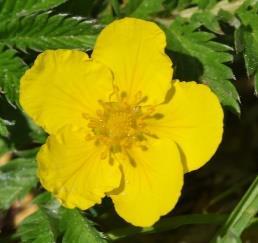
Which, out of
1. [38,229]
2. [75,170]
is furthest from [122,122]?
[38,229]

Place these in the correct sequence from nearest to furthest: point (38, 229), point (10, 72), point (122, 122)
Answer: point (122, 122)
point (10, 72)
point (38, 229)

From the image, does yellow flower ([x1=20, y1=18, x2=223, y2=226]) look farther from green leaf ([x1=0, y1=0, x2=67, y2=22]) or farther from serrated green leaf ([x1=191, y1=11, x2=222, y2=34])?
serrated green leaf ([x1=191, y1=11, x2=222, y2=34])

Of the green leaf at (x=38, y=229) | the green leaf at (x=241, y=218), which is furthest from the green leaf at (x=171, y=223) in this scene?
the green leaf at (x=38, y=229)

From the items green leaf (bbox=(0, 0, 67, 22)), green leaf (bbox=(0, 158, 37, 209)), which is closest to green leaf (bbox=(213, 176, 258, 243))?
green leaf (bbox=(0, 158, 37, 209))

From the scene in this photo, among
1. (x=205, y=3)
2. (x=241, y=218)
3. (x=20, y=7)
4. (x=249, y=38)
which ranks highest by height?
(x=20, y=7)

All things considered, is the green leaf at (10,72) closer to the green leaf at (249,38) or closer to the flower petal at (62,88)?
the flower petal at (62,88)

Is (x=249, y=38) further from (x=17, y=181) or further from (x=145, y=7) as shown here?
(x=17, y=181)
